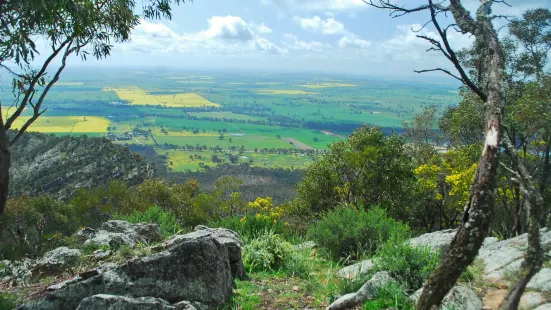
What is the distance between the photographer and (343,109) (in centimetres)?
16312

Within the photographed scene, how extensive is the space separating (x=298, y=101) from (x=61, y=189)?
16991 cm

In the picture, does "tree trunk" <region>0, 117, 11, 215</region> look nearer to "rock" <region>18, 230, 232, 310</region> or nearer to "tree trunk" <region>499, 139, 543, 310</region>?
"rock" <region>18, 230, 232, 310</region>

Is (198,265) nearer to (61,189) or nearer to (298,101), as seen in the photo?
(61,189)

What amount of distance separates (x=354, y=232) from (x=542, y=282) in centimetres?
317

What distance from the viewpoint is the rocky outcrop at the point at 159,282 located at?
4.02 m

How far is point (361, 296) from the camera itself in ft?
15.6

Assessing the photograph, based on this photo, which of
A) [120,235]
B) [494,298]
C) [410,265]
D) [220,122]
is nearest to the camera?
[494,298]

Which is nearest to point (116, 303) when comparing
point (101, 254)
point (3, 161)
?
point (101, 254)

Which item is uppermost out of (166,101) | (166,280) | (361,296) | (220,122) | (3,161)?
(3,161)

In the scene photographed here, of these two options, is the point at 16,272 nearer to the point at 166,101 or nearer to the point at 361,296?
the point at 361,296

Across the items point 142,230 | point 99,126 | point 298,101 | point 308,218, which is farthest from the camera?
point 298,101

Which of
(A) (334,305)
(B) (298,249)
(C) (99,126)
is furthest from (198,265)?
(C) (99,126)

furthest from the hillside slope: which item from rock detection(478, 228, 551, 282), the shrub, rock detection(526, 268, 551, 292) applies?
rock detection(526, 268, 551, 292)

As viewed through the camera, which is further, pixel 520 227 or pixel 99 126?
pixel 99 126
